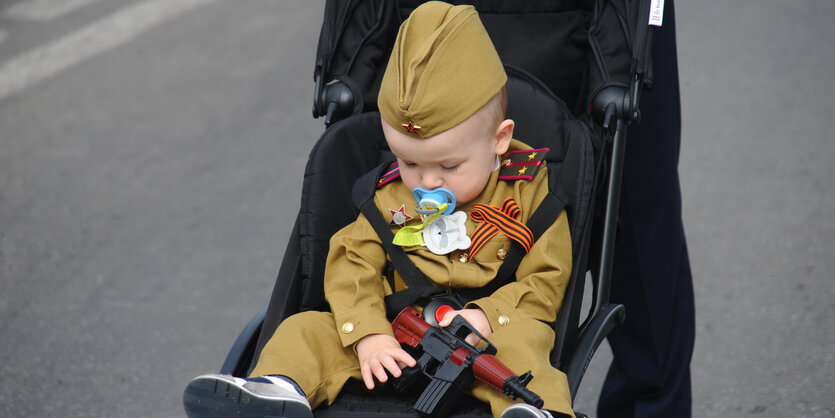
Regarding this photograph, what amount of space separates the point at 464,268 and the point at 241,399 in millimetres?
593

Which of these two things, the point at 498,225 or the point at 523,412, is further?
the point at 498,225

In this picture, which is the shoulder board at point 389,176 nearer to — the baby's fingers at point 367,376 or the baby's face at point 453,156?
the baby's face at point 453,156

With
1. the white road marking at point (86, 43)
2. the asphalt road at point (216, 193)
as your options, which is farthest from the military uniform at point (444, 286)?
the white road marking at point (86, 43)

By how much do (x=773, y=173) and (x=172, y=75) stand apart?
11.5 feet

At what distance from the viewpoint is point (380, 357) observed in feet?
5.82

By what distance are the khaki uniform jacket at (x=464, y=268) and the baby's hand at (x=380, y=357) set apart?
0.02 m

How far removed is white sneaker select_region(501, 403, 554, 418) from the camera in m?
1.53

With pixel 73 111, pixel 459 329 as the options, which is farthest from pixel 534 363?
pixel 73 111

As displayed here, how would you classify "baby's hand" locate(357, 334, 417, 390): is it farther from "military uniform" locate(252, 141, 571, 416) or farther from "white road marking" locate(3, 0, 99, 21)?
"white road marking" locate(3, 0, 99, 21)

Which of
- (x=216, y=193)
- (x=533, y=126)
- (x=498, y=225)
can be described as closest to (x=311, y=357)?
(x=498, y=225)

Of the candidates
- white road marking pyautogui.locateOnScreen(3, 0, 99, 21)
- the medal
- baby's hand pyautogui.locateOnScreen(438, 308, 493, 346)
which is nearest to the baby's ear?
the medal

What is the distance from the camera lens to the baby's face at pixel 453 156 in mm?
1842

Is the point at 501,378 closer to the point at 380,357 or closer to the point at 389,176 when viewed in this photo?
the point at 380,357

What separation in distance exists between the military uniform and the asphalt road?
130 cm
